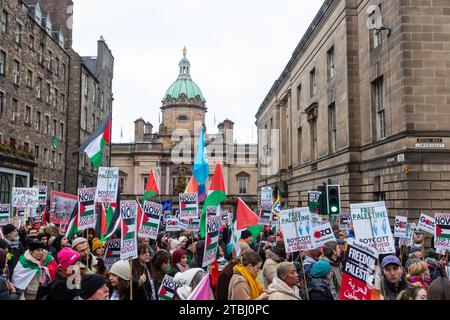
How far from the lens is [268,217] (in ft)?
46.8

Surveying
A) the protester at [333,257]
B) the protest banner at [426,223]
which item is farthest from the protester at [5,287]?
the protest banner at [426,223]

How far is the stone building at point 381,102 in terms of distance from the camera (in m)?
16.1

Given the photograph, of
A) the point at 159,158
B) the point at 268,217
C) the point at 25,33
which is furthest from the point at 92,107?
the point at 268,217

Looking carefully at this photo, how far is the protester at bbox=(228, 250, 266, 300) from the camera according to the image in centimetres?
578

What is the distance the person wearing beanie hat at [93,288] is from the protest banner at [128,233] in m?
1.58

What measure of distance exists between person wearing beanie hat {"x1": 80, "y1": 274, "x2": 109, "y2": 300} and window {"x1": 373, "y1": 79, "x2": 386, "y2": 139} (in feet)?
54.6

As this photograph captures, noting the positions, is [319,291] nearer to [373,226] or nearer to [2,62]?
[373,226]

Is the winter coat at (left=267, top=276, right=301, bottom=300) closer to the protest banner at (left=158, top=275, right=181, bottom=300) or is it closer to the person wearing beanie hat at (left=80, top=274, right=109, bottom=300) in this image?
the protest banner at (left=158, top=275, right=181, bottom=300)

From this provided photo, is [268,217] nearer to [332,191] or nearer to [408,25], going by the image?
[332,191]

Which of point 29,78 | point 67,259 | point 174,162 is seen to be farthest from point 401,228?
point 174,162

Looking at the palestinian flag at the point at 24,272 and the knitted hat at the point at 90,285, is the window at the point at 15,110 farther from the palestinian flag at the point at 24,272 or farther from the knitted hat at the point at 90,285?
the knitted hat at the point at 90,285

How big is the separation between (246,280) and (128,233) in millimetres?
2208

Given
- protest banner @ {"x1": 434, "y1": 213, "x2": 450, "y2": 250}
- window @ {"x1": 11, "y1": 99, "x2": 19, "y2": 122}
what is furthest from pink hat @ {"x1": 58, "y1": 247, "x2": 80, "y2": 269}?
window @ {"x1": 11, "y1": 99, "x2": 19, "y2": 122}

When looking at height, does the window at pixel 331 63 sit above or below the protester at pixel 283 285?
above
